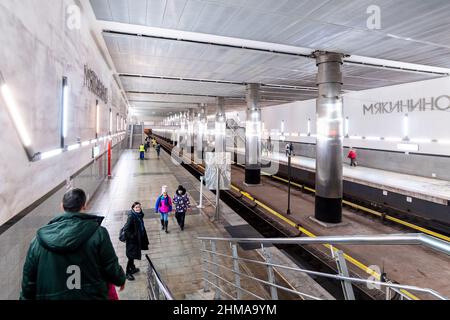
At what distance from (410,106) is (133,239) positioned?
1547cm

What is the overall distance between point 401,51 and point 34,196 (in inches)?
377

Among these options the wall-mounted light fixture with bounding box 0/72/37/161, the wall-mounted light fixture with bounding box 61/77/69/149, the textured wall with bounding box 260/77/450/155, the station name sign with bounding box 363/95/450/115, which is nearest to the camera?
→ the wall-mounted light fixture with bounding box 0/72/37/161

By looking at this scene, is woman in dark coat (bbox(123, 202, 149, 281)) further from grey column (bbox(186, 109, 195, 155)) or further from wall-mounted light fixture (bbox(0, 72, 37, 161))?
grey column (bbox(186, 109, 195, 155))

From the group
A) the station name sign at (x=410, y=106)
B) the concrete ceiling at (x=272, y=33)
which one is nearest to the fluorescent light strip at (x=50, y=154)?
the concrete ceiling at (x=272, y=33)

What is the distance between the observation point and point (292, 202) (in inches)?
501

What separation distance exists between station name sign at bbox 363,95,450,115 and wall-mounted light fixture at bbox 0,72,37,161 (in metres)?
15.8

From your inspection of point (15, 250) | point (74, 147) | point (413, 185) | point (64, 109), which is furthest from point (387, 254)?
point (64, 109)

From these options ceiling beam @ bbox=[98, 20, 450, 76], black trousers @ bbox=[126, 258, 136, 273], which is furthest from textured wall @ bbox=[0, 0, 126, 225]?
black trousers @ bbox=[126, 258, 136, 273]

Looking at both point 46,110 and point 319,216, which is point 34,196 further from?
point 319,216

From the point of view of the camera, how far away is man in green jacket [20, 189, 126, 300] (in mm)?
1959

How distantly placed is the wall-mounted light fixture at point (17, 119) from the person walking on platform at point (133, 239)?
2.44 meters

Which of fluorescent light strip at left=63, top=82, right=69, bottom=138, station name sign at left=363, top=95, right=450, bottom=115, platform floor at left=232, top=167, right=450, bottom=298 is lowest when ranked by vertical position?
platform floor at left=232, top=167, right=450, bottom=298

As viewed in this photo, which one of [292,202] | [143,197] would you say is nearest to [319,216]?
[292,202]
